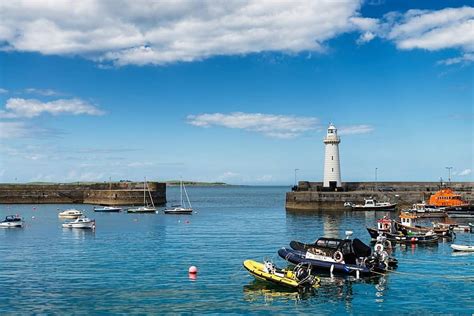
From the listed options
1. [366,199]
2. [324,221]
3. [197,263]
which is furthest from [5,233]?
[366,199]

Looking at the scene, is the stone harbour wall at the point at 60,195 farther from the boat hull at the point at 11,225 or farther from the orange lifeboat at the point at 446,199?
the orange lifeboat at the point at 446,199

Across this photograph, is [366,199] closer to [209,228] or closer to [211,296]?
[209,228]

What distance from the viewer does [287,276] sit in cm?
3012

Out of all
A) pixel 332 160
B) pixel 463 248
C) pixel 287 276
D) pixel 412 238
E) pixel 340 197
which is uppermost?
pixel 332 160

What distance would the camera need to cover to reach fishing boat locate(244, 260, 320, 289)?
29.7 meters

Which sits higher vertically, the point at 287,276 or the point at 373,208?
the point at 373,208

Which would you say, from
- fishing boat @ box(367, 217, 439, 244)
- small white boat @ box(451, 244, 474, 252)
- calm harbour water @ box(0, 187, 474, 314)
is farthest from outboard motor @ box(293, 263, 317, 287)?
small white boat @ box(451, 244, 474, 252)

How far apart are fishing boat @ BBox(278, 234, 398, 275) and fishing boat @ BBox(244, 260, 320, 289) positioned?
3136 millimetres

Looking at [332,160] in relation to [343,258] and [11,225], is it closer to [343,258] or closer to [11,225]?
[11,225]

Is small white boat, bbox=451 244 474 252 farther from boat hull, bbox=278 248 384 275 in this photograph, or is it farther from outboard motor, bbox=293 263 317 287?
outboard motor, bbox=293 263 317 287

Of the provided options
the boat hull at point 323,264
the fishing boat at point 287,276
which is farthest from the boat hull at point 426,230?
the fishing boat at point 287,276

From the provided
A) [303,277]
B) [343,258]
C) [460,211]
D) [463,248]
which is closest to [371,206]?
[460,211]

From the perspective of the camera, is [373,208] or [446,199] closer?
[446,199]

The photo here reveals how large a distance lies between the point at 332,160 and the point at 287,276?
207ft
